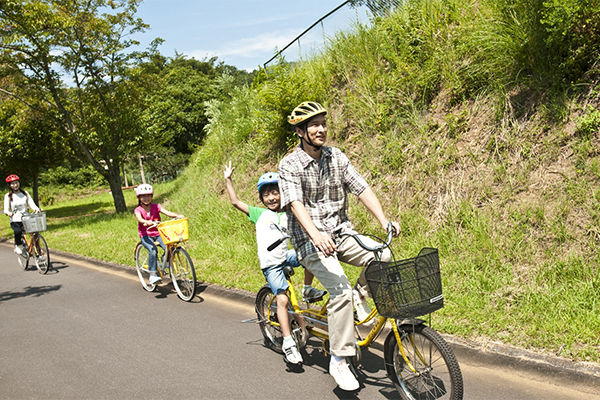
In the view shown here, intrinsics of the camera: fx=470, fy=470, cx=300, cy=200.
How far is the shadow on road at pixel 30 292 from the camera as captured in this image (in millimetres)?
8289

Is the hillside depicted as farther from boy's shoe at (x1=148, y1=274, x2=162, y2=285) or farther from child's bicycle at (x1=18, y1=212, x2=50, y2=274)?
child's bicycle at (x1=18, y1=212, x2=50, y2=274)

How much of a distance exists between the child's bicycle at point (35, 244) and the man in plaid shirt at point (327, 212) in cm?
804

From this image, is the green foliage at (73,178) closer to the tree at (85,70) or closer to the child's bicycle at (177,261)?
the tree at (85,70)

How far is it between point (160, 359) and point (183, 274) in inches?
92.0

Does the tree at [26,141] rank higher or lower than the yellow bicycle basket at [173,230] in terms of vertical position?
higher

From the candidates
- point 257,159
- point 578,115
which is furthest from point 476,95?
point 257,159

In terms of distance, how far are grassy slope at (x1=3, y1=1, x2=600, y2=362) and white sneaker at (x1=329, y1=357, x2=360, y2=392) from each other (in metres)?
1.50

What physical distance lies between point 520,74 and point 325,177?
464 cm

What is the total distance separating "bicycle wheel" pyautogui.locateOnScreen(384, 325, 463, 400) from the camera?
314 cm

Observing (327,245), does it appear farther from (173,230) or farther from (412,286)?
(173,230)

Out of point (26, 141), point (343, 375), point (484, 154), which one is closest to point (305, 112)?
point (343, 375)

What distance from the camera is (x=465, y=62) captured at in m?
7.88

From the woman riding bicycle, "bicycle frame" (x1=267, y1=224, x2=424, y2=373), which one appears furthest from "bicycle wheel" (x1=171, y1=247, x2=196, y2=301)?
the woman riding bicycle

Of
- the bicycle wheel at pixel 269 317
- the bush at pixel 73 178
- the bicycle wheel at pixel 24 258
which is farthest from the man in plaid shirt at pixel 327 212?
the bush at pixel 73 178
